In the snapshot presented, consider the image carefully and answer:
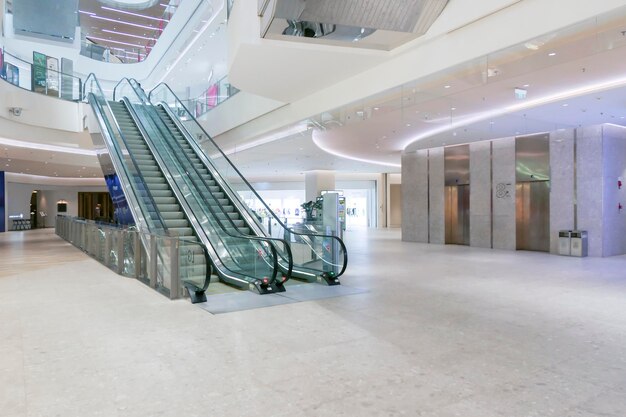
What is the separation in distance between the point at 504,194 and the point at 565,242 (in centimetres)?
241

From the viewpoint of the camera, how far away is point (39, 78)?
16750 mm

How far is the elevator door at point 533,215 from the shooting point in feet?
44.2

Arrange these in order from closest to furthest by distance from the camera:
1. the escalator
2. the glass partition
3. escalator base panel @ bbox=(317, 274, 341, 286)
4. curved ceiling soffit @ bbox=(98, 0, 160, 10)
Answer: the glass partition, the escalator, escalator base panel @ bbox=(317, 274, 341, 286), curved ceiling soffit @ bbox=(98, 0, 160, 10)

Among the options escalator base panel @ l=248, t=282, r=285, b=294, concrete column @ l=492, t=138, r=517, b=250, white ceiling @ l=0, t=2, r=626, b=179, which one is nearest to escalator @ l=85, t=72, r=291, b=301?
escalator base panel @ l=248, t=282, r=285, b=294

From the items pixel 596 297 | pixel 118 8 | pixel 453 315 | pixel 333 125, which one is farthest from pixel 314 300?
pixel 118 8

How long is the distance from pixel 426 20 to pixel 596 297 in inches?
182

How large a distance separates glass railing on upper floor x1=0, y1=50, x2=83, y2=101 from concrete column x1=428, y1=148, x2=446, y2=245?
14.0 m

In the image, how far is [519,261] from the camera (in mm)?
10984

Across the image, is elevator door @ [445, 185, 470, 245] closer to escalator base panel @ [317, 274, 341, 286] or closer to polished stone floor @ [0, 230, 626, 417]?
polished stone floor @ [0, 230, 626, 417]

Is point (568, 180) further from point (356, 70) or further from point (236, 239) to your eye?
point (236, 239)

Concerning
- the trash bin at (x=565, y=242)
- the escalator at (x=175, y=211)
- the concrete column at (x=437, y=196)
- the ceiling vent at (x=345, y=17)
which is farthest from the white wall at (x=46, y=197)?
the trash bin at (x=565, y=242)

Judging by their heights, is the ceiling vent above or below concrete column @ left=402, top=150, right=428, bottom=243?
above

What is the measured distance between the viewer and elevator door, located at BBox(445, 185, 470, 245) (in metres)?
15.9

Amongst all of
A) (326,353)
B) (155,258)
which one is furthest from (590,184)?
(155,258)
